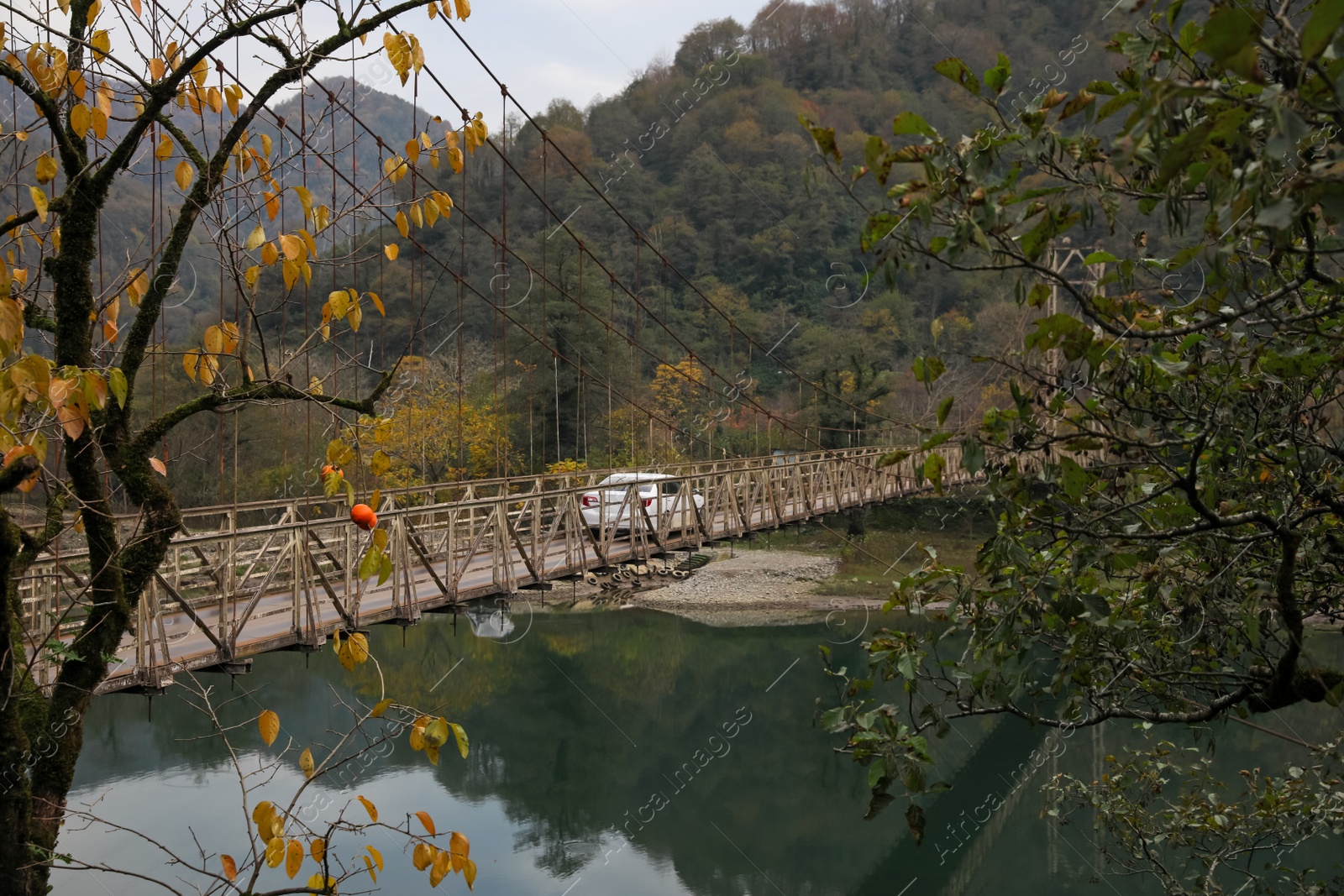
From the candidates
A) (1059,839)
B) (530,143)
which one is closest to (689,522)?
(1059,839)

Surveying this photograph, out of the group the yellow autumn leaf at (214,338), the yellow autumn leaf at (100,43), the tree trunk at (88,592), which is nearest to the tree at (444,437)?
the tree trunk at (88,592)

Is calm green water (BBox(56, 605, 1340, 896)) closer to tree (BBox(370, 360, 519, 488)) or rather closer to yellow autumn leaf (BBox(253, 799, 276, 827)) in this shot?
tree (BBox(370, 360, 519, 488))

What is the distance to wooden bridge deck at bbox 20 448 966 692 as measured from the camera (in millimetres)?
3408

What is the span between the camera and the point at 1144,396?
6.04 feet

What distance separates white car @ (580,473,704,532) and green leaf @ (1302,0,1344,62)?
17.4 feet

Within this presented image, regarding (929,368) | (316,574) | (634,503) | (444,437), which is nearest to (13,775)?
(929,368)

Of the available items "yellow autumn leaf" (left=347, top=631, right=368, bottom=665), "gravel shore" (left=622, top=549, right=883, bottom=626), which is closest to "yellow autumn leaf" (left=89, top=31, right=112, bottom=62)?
"yellow autumn leaf" (left=347, top=631, right=368, bottom=665)

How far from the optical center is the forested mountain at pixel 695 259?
1354 cm

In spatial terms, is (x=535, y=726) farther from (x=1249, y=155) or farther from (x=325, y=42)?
(x=1249, y=155)

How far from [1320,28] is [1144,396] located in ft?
4.13

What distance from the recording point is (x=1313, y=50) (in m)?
0.67

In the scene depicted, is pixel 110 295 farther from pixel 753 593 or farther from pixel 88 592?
pixel 753 593

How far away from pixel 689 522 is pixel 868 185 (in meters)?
17.1

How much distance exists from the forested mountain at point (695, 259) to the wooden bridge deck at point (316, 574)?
13.2 feet
